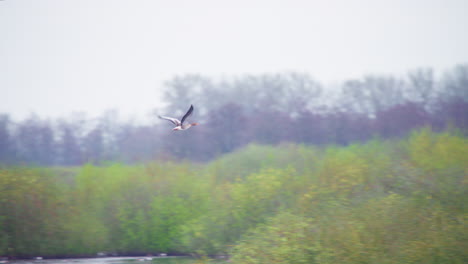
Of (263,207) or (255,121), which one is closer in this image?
(263,207)

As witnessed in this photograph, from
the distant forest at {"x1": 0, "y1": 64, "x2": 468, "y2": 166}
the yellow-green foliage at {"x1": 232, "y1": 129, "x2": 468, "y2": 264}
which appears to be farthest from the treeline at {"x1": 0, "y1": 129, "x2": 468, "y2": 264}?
the distant forest at {"x1": 0, "y1": 64, "x2": 468, "y2": 166}

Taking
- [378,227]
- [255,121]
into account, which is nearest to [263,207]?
[378,227]

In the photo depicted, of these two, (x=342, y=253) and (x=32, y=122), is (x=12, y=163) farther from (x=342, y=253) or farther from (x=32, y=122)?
(x=32, y=122)

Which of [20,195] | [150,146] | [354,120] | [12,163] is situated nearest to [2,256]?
[20,195]

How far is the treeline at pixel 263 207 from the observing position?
13203 millimetres

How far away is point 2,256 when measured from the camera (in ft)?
71.7

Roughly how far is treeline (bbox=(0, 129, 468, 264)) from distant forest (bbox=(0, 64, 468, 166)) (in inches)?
372

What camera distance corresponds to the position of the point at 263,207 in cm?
2025

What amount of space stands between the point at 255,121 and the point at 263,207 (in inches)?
1130

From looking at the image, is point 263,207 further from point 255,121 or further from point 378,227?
point 255,121

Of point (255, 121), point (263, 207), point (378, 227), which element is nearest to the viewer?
point (378, 227)

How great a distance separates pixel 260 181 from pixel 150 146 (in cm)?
2157

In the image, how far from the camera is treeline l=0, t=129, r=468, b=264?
43.3ft

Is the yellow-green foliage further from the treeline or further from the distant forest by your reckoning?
the distant forest
